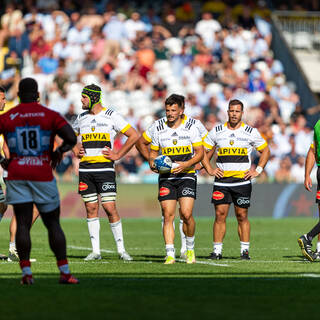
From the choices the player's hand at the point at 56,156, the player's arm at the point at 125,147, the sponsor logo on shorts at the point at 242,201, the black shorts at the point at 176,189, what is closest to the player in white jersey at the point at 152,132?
the player's arm at the point at 125,147

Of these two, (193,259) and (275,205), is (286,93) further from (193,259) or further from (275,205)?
(193,259)

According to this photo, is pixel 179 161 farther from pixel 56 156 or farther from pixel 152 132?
pixel 56 156

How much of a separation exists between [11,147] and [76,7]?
72.0 feet

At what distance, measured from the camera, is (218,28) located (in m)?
31.7

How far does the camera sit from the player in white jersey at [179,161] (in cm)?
1320

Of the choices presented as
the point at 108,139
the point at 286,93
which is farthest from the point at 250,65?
the point at 108,139

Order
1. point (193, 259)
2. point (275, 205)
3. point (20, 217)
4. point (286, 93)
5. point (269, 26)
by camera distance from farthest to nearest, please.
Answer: point (269, 26) → point (286, 93) → point (275, 205) → point (193, 259) → point (20, 217)

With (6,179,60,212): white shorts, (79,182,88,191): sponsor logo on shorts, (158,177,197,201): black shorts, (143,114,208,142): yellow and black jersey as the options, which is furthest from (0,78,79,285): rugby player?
(79,182,88,191): sponsor logo on shorts

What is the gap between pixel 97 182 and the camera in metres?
13.9

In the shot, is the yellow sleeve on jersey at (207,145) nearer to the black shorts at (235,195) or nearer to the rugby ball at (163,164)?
the black shorts at (235,195)

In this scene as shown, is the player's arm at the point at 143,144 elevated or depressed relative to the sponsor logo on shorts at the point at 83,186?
elevated

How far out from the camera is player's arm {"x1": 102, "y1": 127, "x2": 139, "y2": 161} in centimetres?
1321

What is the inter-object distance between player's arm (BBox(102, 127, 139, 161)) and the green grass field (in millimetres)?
1519
